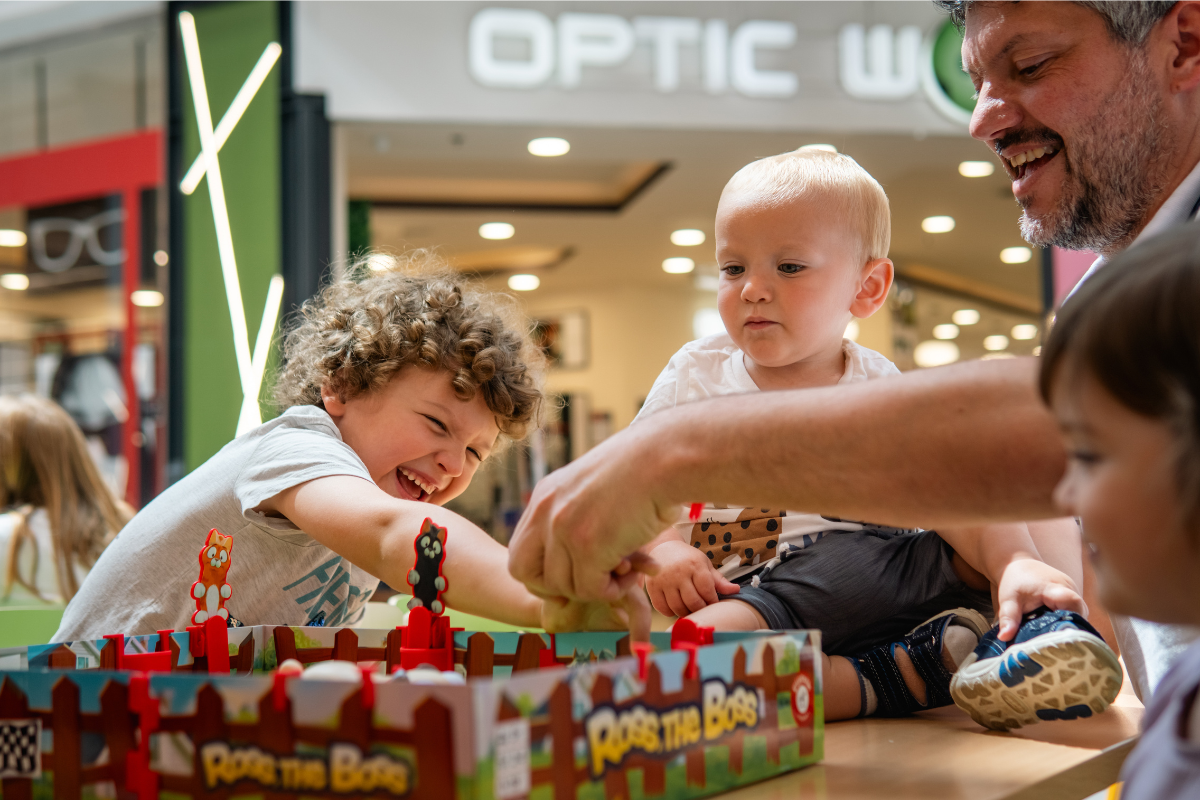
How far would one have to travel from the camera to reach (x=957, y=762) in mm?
643

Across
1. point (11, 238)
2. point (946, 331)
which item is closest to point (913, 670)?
point (11, 238)

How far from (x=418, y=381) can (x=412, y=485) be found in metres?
0.12

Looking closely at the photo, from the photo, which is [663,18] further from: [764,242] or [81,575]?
[764,242]

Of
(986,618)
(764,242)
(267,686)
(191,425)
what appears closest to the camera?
(267,686)

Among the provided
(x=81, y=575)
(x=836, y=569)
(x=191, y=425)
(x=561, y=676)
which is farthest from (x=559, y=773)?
(x=191, y=425)

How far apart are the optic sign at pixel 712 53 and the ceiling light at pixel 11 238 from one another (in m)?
2.75

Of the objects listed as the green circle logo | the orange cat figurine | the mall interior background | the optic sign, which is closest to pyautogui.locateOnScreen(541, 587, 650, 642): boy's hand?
the orange cat figurine

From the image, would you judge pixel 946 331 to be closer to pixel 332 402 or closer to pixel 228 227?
pixel 228 227

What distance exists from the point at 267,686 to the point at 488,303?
0.91 metres

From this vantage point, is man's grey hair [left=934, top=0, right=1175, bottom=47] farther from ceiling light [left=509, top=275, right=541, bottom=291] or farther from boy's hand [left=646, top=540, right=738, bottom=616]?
ceiling light [left=509, top=275, right=541, bottom=291]

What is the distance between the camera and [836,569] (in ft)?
2.93

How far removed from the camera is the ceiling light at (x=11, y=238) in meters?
5.36

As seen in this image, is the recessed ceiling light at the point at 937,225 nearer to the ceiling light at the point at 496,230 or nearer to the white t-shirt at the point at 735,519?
the ceiling light at the point at 496,230

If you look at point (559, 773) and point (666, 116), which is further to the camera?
point (666, 116)
